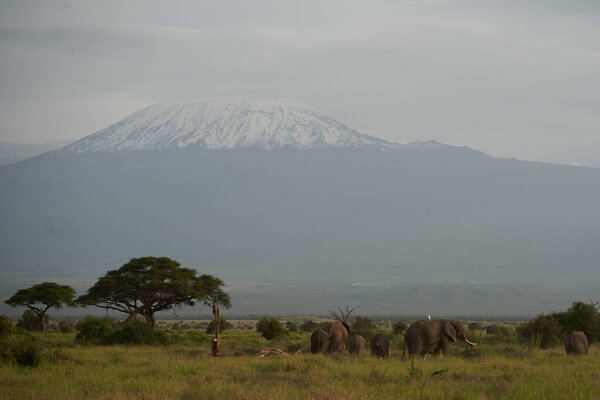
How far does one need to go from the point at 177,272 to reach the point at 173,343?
12.1 metres

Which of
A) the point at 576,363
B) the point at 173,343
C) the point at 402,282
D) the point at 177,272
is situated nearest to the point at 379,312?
the point at 402,282

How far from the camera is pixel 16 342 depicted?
22.1 metres

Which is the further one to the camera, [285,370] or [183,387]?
[285,370]

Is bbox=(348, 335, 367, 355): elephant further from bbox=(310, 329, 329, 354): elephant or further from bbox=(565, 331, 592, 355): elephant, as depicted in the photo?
bbox=(565, 331, 592, 355): elephant

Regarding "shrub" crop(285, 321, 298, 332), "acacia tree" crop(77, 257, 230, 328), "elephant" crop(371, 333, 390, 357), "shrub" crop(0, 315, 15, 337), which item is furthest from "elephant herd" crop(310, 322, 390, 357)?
"shrub" crop(285, 321, 298, 332)

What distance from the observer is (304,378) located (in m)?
18.5

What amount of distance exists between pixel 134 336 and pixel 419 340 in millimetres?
14148

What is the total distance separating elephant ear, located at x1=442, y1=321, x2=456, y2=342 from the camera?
2566 cm

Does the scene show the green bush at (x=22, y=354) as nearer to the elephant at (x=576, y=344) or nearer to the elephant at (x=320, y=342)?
the elephant at (x=320, y=342)

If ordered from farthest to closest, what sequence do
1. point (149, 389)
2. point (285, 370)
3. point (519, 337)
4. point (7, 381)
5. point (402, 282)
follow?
point (402, 282) → point (519, 337) → point (285, 370) → point (7, 381) → point (149, 389)

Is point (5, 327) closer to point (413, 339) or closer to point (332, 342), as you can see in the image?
point (332, 342)

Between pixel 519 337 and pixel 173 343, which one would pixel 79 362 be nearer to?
pixel 173 343

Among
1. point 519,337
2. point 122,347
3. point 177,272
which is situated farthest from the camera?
point 177,272

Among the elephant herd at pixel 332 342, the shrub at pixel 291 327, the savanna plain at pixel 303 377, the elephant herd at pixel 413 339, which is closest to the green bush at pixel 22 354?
the savanna plain at pixel 303 377
